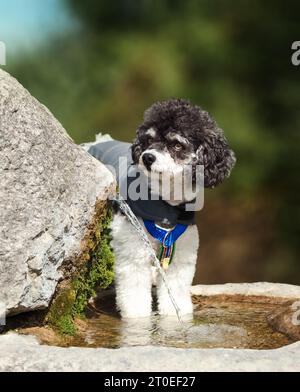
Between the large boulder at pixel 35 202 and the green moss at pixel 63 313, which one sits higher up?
the large boulder at pixel 35 202

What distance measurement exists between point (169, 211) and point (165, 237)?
0.15 meters

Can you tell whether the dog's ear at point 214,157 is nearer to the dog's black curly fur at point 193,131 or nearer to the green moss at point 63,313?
the dog's black curly fur at point 193,131

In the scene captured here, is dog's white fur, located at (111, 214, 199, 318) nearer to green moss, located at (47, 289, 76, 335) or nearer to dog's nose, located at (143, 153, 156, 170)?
dog's nose, located at (143, 153, 156, 170)

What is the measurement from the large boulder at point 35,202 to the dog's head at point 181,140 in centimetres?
56

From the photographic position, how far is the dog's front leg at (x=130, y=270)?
4402 mm

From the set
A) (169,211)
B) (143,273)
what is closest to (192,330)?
(143,273)

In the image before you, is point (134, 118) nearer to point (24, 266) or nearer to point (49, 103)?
point (49, 103)

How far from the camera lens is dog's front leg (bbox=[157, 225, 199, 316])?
457 cm

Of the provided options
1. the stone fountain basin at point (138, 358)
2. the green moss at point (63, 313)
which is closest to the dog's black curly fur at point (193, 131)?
the green moss at point (63, 313)

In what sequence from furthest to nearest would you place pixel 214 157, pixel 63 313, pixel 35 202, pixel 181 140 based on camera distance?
pixel 214 157 → pixel 181 140 → pixel 63 313 → pixel 35 202

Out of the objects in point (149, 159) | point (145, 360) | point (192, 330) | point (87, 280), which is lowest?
point (145, 360)

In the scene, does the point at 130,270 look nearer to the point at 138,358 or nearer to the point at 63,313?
the point at 63,313

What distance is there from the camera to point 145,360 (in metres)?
3.18

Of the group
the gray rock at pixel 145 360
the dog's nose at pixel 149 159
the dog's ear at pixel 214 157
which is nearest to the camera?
the gray rock at pixel 145 360
